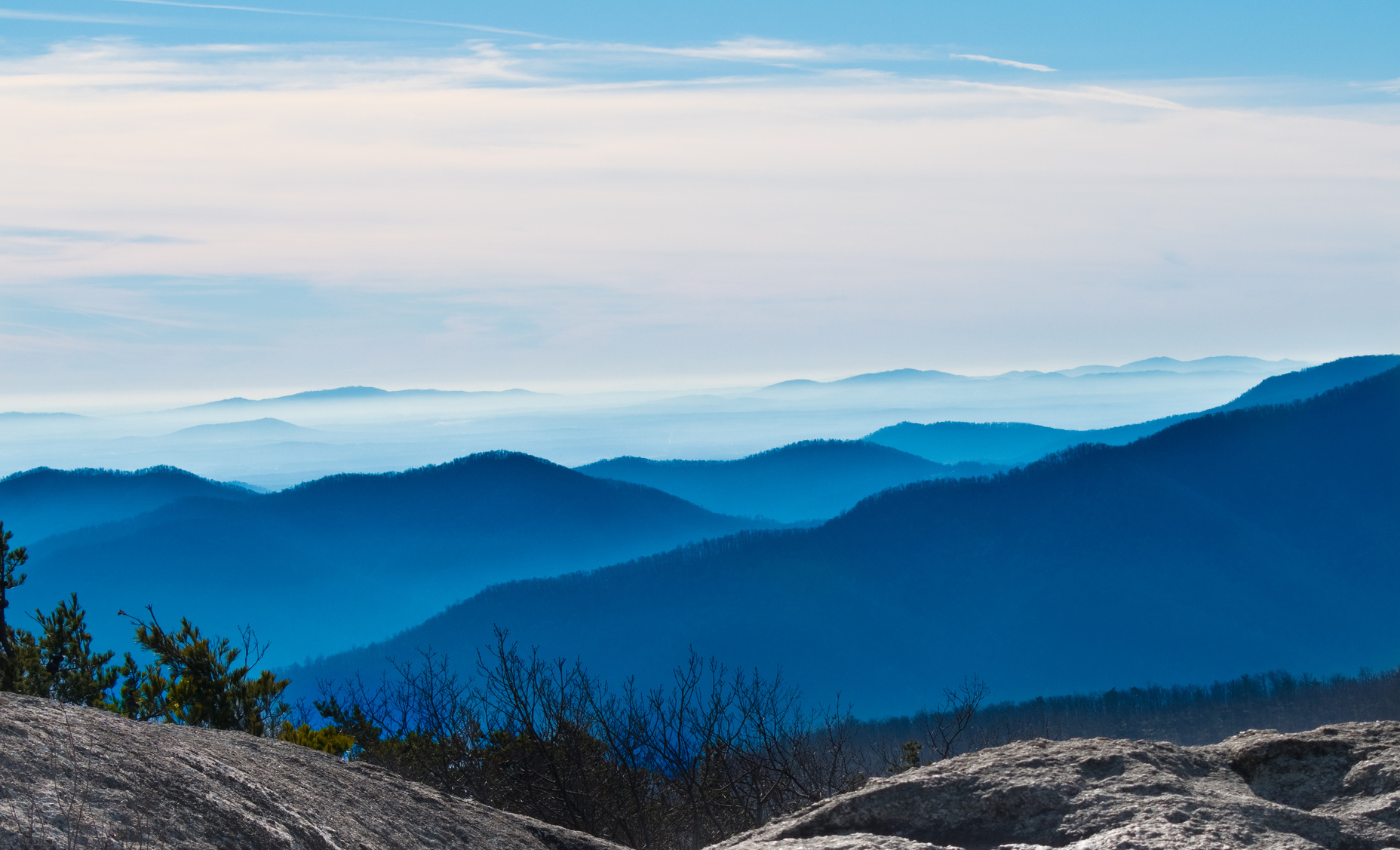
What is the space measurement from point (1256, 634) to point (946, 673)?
188 feet

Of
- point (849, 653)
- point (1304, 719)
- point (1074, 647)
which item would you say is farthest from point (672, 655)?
point (1304, 719)

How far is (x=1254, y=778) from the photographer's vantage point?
723cm

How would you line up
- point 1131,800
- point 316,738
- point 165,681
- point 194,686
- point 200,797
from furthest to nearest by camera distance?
point 165,681, point 194,686, point 316,738, point 1131,800, point 200,797

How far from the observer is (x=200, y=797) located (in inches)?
230

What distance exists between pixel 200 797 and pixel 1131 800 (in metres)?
5.08

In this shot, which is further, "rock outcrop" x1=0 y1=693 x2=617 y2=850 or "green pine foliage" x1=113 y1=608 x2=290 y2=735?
"green pine foliage" x1=113 y1=608 x2=290 y2=735

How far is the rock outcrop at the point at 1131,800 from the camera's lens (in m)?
5.92

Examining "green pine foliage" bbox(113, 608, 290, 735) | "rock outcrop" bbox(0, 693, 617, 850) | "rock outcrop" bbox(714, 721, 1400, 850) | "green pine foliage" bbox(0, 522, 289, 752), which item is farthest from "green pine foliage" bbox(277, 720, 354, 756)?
"rock outcrop" bbox(714, 721, 1400, 850)

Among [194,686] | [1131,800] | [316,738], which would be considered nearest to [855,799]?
[1131,800]

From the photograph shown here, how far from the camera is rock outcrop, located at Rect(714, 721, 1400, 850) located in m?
5.92

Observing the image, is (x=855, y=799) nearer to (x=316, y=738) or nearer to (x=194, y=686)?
(x=316, y=738)

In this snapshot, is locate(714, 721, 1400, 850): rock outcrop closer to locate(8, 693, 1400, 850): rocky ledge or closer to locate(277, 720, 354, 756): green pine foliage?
locate(8, 693, 1400, 850): rocky ledge

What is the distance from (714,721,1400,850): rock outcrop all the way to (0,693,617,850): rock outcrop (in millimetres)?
2042

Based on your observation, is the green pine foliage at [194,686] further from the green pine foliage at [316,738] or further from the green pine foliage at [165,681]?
the green pine foliage at [316,738]
